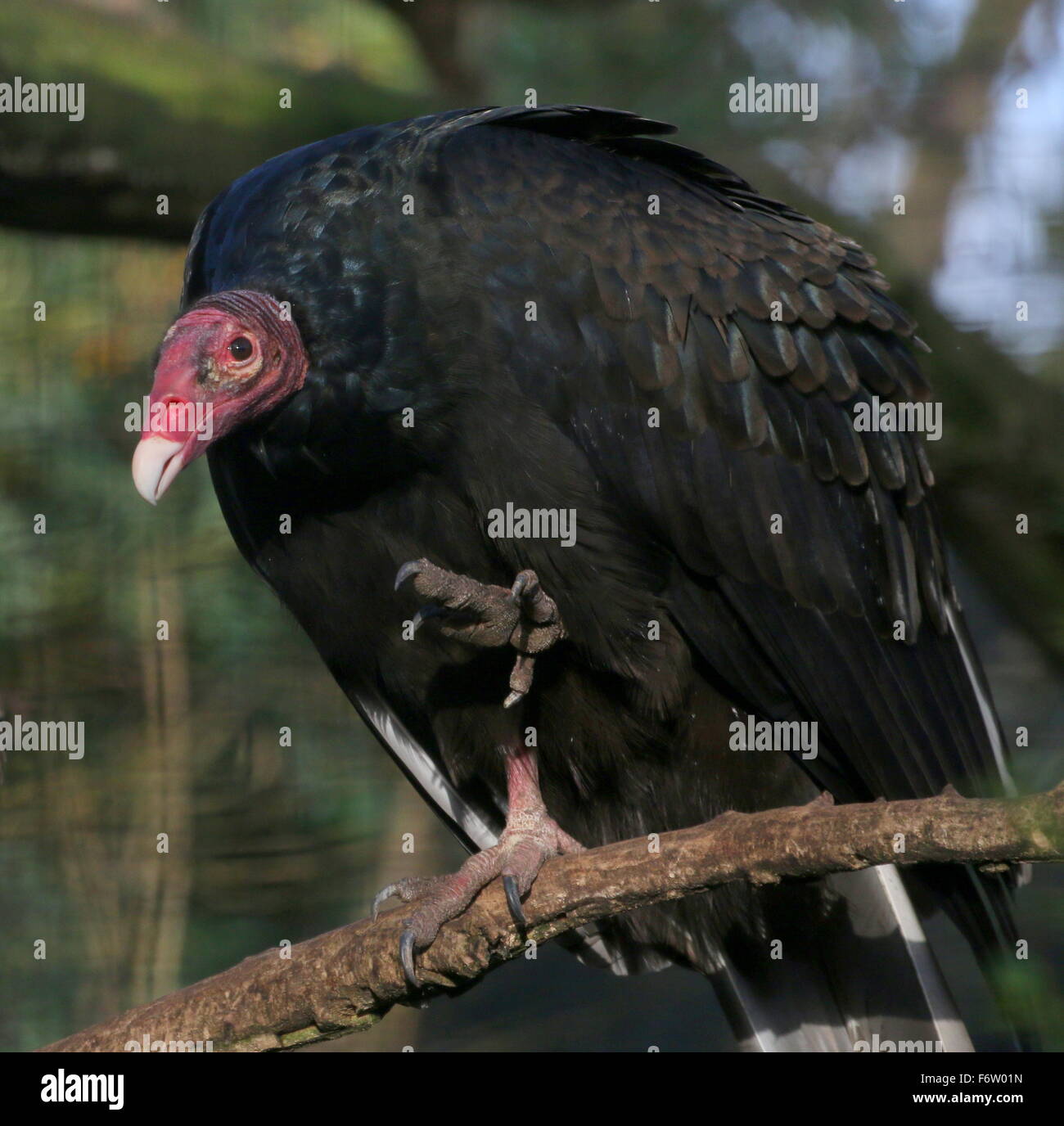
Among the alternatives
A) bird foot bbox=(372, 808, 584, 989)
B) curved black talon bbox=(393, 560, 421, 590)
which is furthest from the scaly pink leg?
curved black talon bbox=(393, 560, 421, 590)

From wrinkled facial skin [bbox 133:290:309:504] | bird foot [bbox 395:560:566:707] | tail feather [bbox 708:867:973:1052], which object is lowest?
tail feather [bbox 708:867:973:1052]

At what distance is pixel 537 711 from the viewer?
9.87 ft

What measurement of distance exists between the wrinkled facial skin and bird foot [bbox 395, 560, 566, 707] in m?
0.48

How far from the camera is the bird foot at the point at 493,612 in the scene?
227 cm

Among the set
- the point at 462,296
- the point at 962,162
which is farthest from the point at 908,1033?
the point at 962,162

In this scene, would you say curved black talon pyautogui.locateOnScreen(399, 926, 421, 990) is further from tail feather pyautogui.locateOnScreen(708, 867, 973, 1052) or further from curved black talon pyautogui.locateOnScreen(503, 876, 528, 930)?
tail feather pyautogui.locateOnScreen(708, 867, 973, 1052)

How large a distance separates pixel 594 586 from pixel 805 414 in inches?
25.0

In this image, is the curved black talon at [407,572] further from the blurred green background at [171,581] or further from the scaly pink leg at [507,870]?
the blurred green background at [171,581]

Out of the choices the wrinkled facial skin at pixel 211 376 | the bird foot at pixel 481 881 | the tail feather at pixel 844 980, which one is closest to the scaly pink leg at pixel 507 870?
the bird foot at pixel 481 881

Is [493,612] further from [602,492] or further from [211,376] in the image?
[211,376]

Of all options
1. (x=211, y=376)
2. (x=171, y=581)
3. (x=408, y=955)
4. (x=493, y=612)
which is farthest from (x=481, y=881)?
(x=171, y=581)

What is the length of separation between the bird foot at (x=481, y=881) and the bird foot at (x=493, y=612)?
16.6 inches

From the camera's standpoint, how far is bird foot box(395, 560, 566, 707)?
2.27m
